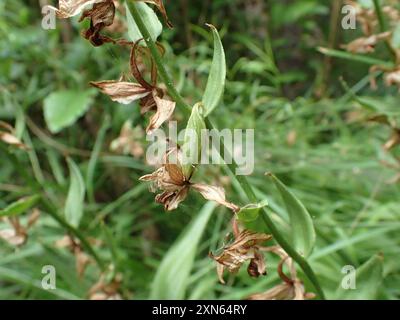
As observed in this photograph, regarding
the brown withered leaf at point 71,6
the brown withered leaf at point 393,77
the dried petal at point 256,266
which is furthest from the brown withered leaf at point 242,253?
the brown withered leaf at point 393,77

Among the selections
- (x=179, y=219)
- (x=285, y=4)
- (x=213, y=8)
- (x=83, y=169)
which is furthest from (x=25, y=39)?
(x=285, y=4)

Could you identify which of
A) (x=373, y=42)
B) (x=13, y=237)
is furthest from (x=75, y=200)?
(x=373, y=42)

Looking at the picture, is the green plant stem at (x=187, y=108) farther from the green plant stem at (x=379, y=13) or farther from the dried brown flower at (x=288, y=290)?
the green plant stem at (x=379, y=13)

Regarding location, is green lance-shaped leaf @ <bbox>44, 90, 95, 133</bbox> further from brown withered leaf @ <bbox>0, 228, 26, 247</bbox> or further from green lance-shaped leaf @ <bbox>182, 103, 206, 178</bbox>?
green lance-shaped leaf @ <bbox>182, 103, 206, 178</bbox>

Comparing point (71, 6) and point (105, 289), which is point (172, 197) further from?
point (105, 289)

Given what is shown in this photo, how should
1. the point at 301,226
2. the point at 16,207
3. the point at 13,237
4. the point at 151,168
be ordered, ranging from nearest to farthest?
the point at 301,226 < the point at 16,207 < the point at 13,237 < the point at 151,168

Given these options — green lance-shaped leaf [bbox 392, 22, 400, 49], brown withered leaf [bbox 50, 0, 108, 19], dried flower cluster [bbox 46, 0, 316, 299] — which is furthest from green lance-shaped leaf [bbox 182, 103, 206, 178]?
green lance-shaped leaf [bbox 392, 22, 400, 49]
